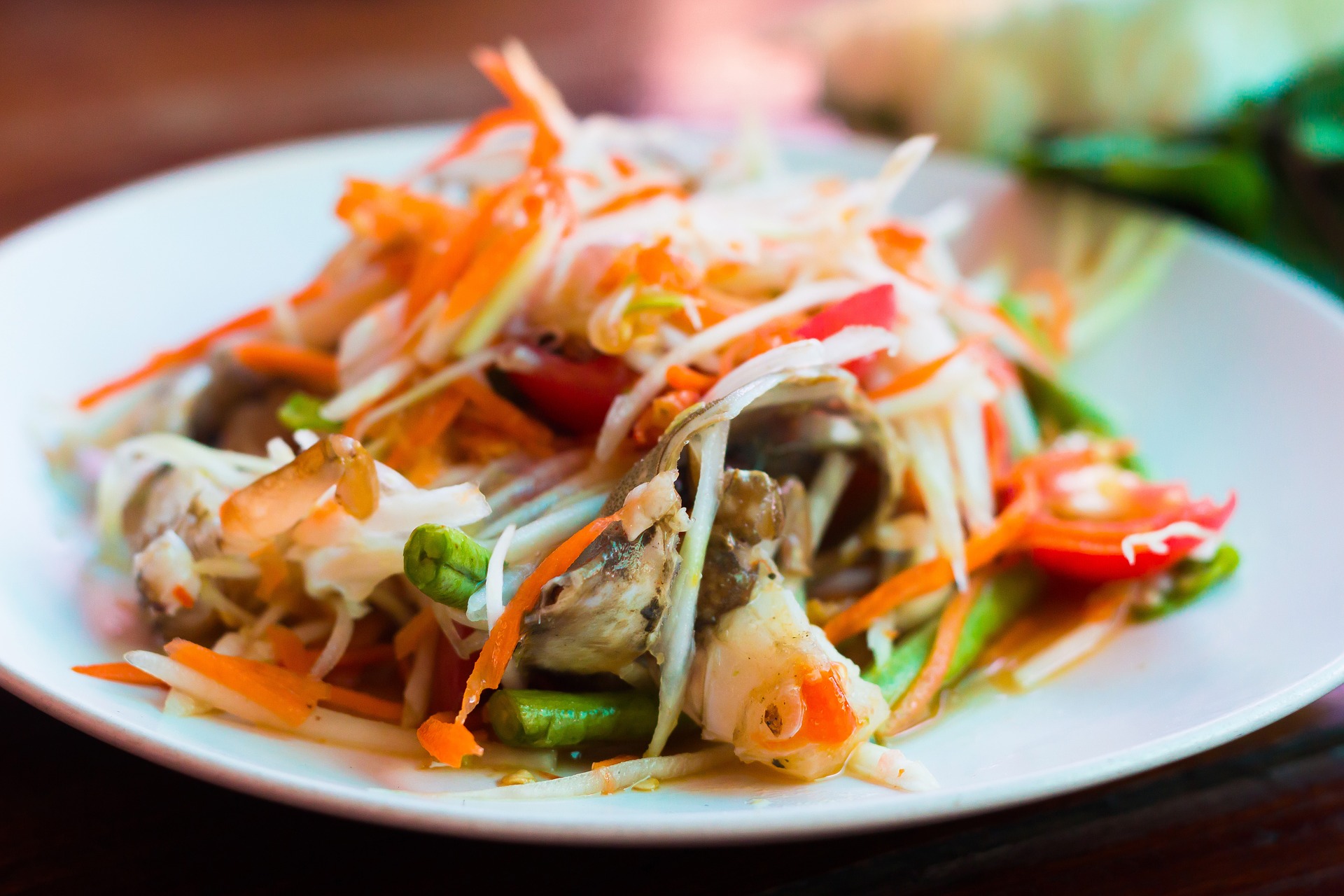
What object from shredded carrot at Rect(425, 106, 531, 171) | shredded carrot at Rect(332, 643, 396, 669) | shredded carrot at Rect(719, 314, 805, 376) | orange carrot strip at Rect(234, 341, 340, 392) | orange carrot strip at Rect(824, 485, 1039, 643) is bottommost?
orange carrot strip at Rect(824, 485, 1039, 643)

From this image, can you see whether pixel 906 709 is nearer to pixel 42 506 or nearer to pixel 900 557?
pixel 900 557

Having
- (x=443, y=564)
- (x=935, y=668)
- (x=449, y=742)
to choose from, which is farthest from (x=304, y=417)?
(x=935, y=668)

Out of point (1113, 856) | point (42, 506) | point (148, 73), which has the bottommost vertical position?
point (1113, 856)

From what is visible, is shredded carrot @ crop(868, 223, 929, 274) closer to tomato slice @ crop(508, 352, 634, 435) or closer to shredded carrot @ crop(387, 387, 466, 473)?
tomato slice @ crop(508, 352, 634, 435)

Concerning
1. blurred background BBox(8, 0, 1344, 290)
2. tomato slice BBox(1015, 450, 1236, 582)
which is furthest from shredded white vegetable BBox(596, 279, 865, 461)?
blurred background BBox(8, 0, 1344, 290)

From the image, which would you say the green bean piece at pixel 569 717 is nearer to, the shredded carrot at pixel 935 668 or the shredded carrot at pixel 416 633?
the shredded carrot at pixel 416 633

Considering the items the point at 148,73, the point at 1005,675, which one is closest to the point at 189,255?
the point at 1005,675
